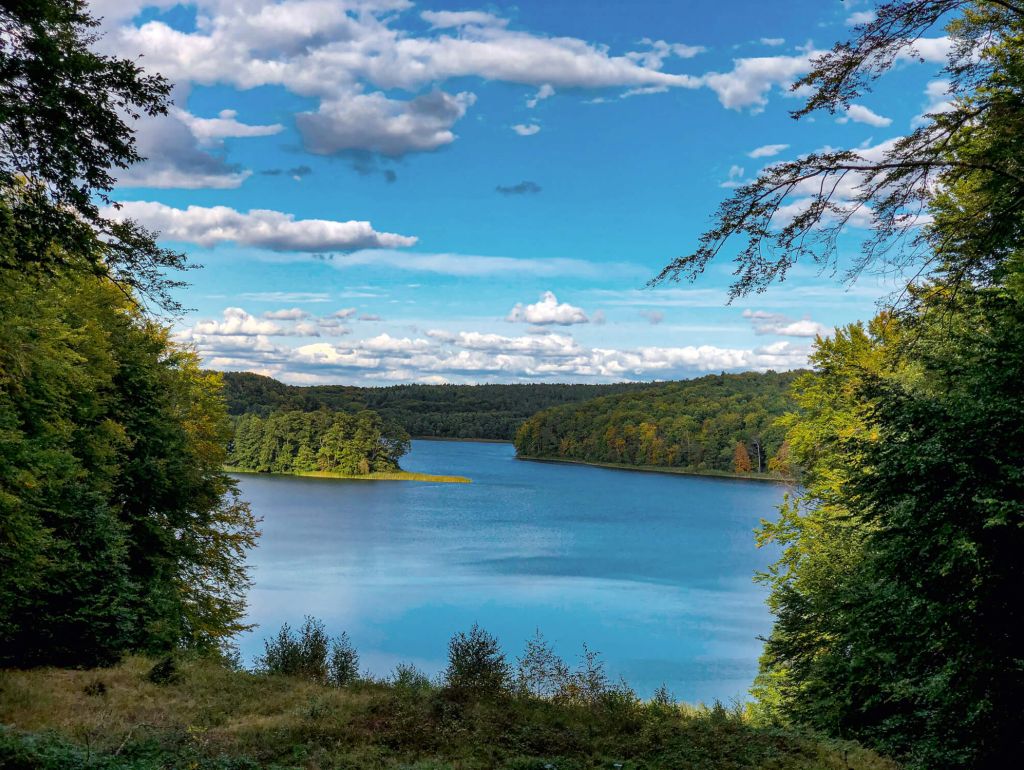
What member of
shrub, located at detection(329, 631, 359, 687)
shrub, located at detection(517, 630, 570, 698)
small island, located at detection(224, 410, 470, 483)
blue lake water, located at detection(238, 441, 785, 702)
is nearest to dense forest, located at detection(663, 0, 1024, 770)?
shrub, located at detection(517, 630, 570, 698)

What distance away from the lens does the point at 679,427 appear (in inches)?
3989

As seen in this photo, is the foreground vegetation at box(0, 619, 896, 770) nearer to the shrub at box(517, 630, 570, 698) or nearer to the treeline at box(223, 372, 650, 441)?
the shrub at box(517, 630, 570, 698)

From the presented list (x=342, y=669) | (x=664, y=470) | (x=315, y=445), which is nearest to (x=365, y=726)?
(x=342, y=669)

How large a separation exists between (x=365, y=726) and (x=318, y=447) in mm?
87054

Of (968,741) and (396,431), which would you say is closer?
(968,741)

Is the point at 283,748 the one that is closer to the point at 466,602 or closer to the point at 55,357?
the point at 55,357

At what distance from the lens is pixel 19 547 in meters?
11.4

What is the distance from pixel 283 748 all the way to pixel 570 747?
321 centimetres

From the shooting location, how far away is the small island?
9069cm

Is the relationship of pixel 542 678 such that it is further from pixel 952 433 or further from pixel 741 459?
pixel 741 459

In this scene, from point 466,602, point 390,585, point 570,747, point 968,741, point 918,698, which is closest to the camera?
point 968,741

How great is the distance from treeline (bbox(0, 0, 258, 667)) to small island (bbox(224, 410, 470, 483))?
68098 mm

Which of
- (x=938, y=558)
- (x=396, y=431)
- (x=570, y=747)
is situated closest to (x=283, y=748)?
(x=570, y=747)

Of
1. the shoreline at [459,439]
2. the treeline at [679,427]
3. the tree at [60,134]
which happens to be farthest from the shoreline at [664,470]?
the tree at [60,134]
